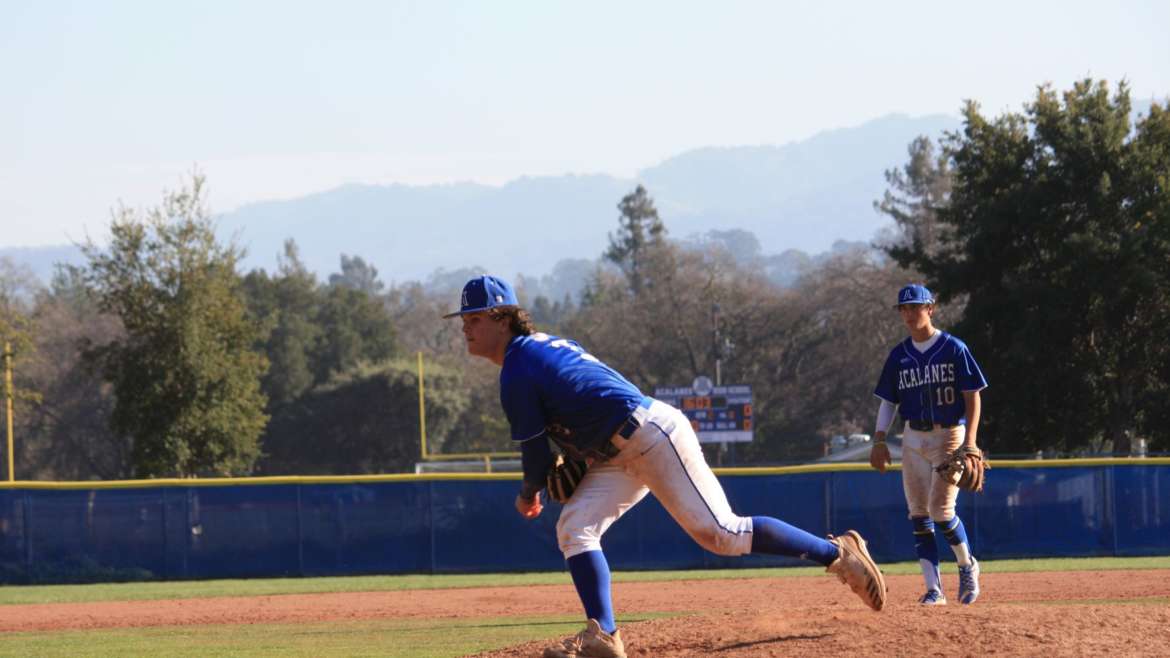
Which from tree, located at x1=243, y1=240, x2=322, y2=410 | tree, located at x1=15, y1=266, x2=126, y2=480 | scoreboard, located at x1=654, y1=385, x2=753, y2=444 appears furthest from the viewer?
tree, located at x1=243, y1=240, x2=322, y2=410

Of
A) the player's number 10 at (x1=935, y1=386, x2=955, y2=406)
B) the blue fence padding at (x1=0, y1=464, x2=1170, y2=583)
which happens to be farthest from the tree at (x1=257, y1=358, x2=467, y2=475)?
the player's number 10 at (x1=935, y1=386, x2=955, y2=406)

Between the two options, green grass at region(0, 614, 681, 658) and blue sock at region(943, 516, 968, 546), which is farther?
green grass at region(0, 614, 681, 658)

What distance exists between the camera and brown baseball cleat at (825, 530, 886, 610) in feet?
21.6

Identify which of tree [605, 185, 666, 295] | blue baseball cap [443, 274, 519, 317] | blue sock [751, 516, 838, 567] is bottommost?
blue sock [751, 516, 838, 567]

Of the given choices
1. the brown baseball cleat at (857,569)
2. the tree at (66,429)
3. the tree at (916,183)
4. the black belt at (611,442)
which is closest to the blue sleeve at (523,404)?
the black belt at (611,442)

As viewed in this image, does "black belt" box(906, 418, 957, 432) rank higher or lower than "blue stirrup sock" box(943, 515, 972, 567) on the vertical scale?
higher

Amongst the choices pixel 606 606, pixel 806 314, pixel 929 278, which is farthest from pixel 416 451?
pixel 606 606

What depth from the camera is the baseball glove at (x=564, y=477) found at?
6.23m

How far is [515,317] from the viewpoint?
6.23m

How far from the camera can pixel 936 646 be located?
20.2ft

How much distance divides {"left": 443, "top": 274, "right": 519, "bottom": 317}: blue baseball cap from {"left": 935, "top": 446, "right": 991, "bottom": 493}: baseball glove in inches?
153

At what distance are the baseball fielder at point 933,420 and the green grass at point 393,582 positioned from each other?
6821mm

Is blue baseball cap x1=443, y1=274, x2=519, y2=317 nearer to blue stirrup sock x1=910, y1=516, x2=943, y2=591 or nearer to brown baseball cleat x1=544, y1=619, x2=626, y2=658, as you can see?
brown baseball cleat x1=544, y1=619, x2=626, y2=658

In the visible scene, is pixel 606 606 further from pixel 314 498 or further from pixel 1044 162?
pixel 1044 162
